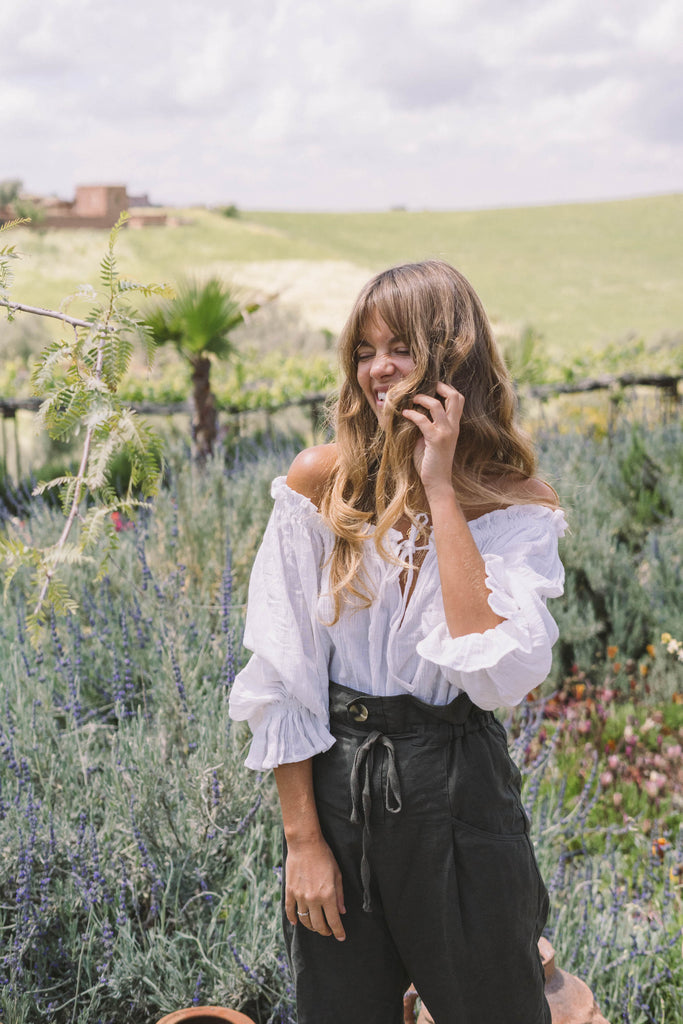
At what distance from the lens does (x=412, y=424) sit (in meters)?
1.48

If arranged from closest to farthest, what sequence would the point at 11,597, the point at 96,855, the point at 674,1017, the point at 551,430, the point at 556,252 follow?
the point at 96,855 < the point at 674,1017 < the point at 11,597 < the point at 551,430 < the point at 556,252

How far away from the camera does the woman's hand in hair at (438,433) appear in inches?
55.4

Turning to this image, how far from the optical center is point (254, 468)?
529cm

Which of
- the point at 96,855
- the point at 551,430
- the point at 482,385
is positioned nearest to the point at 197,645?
the point at 96,855

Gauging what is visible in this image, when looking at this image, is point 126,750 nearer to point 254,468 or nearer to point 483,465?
point 483,465

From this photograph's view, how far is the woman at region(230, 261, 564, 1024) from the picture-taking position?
1428 mm

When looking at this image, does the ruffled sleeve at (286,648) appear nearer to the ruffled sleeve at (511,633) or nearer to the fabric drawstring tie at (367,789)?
the fabric drawstring tie at (367,789)

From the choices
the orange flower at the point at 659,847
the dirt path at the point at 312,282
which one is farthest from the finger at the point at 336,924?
the dirt path at the point at 312,282

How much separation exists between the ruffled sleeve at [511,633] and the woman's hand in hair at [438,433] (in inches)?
6.7

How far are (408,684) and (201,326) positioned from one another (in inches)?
191

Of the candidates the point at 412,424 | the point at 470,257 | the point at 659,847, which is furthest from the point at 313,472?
the point at 470,257

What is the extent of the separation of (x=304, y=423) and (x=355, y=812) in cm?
779

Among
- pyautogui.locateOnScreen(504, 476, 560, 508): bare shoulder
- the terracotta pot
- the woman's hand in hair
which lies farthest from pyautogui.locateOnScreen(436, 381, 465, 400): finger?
the terracotta pot

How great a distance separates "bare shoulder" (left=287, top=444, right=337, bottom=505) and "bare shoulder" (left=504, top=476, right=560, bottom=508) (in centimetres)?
34
